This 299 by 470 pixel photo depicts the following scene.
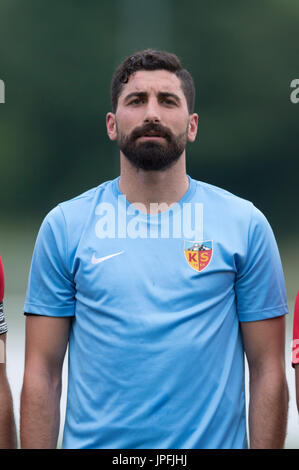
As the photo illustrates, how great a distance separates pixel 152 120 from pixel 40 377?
78 centimetres

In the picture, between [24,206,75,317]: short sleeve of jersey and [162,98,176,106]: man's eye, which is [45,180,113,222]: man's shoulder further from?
[162,98,176,106]: man's eye

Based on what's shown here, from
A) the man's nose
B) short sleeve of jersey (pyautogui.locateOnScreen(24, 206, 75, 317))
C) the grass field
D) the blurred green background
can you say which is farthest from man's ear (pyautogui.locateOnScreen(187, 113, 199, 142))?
the blurred green background

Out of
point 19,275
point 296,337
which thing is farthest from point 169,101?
point 19,275

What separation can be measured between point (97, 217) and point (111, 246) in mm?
114

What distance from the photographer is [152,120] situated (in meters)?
1.96

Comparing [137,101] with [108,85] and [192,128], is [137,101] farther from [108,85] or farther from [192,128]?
[108,85]

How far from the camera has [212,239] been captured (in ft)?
6.50

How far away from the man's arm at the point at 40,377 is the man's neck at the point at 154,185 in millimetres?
403

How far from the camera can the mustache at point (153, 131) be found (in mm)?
1971

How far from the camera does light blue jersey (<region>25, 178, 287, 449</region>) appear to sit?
73.8 inches

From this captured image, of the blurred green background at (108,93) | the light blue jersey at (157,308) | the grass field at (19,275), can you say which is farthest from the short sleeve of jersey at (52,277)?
the blurred green background at (108,93)

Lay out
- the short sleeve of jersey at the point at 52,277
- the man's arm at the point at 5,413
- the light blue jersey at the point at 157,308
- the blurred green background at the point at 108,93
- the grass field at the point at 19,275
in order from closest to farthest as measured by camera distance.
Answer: the light blue jersey at the point at 157,308 → the short sleeve of jersey at the point at 52,277 → the man's arm at the point at 5,413 → the grass field at the point at 19,275 → the blurred green background at the point at 108,93

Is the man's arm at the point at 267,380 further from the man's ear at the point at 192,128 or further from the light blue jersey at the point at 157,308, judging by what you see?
the man's ear at the point at 192,128
